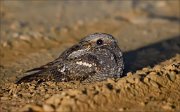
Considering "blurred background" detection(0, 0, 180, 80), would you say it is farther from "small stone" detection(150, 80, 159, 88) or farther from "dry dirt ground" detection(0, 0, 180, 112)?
"small stone" detection(150, 80, 159, 88)

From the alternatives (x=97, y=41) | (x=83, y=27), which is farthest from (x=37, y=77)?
(x=83, y=27)

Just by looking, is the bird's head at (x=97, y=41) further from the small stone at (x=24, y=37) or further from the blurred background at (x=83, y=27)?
the small stone at (x=24, y=37)

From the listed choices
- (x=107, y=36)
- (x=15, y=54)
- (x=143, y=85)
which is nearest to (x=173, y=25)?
(x=15, y=54)

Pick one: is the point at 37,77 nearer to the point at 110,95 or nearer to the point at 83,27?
the point at 110,95

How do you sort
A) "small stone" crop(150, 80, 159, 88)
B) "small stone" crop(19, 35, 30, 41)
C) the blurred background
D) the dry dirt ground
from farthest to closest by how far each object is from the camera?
"small stone" crop(19, 35, 30, 41) → the blurred background → "small stone" crop(150, 80, 159, 88) → the dry dirt ground

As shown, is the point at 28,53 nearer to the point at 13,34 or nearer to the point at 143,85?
the point at 13,34

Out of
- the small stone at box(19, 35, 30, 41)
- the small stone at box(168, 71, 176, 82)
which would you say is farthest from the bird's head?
the small stone at box(19, 35, 30, 41)
